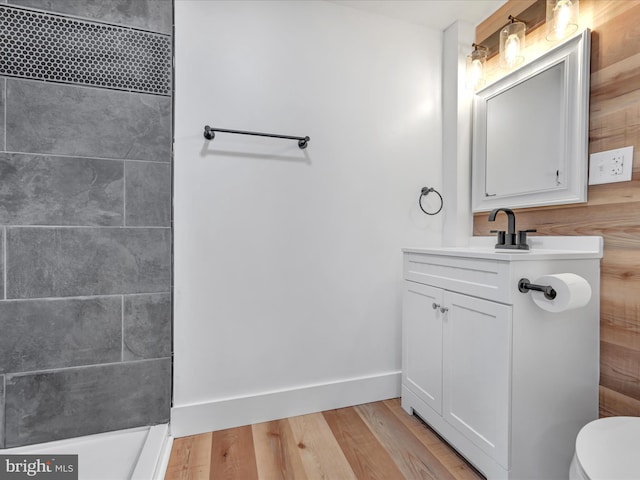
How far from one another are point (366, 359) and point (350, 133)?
4.22 ft

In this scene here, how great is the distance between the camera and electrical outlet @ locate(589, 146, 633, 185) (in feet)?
3.90

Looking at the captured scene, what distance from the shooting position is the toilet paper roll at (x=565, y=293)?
1032 mm

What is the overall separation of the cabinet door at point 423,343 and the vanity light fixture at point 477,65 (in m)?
1.21

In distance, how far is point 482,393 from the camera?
49.1 inches

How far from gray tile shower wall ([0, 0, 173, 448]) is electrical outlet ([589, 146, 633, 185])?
182 cm

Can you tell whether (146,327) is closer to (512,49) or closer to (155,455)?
(155,455)

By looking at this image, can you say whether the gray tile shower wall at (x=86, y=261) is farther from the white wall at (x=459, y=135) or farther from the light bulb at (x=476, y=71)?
the light bulb at (x=476, y=71)

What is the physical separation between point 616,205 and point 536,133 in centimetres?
50

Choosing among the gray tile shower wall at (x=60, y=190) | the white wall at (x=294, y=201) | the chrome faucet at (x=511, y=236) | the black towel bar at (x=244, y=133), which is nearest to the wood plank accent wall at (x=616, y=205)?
the chrome faucet at (x=511, y=236)

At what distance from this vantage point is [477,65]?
1.83 meters

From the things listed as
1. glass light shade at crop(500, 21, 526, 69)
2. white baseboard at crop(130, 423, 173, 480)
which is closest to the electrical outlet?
glass light shade at crop(500, 21, 526, 69)

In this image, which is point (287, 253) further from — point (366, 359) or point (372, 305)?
point (366, 359)

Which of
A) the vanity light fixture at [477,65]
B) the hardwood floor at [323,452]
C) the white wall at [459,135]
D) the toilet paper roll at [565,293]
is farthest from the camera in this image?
the white wall at [459,135]

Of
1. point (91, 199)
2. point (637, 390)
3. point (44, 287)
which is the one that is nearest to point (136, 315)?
point (44, 287)
